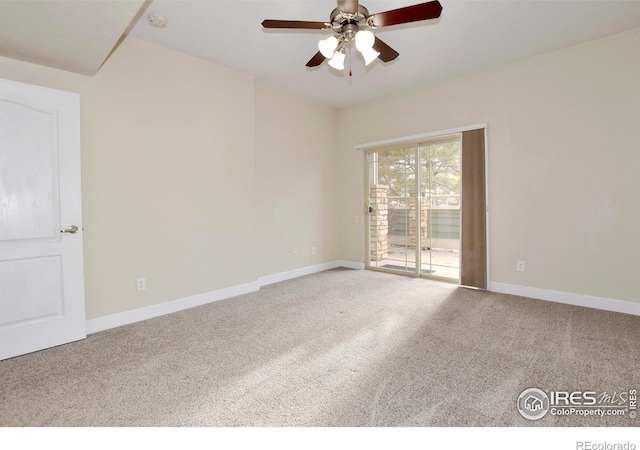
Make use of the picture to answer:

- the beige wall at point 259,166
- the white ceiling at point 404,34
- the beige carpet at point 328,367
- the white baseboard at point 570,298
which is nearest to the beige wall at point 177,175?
the beige wall at point 259,166

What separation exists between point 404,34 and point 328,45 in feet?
3.92

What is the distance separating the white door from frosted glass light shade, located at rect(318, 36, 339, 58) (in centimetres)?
211

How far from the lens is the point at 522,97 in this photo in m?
3.80

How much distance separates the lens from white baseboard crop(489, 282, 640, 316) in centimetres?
324

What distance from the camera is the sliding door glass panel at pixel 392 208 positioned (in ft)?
16.3

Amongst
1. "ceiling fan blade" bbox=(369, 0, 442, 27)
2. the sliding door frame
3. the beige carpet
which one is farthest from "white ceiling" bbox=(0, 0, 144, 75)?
the sliding door frame

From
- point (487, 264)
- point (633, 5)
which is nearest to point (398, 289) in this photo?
point (487, 264)

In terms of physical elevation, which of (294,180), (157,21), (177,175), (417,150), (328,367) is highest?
(157,21)

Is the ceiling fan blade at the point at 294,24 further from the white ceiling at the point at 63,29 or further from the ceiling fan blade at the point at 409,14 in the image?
the white ceiling at the point at 63,29

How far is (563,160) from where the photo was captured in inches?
140

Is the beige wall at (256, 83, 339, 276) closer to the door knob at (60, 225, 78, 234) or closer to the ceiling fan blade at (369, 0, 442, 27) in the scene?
the door knob at (60, 225, 78, 234)

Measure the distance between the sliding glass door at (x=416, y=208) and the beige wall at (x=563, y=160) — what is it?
48cm

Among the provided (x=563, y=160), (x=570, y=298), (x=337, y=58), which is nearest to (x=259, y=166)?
(x=337, y=58)

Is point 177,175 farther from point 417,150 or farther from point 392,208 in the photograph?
point 417,150
